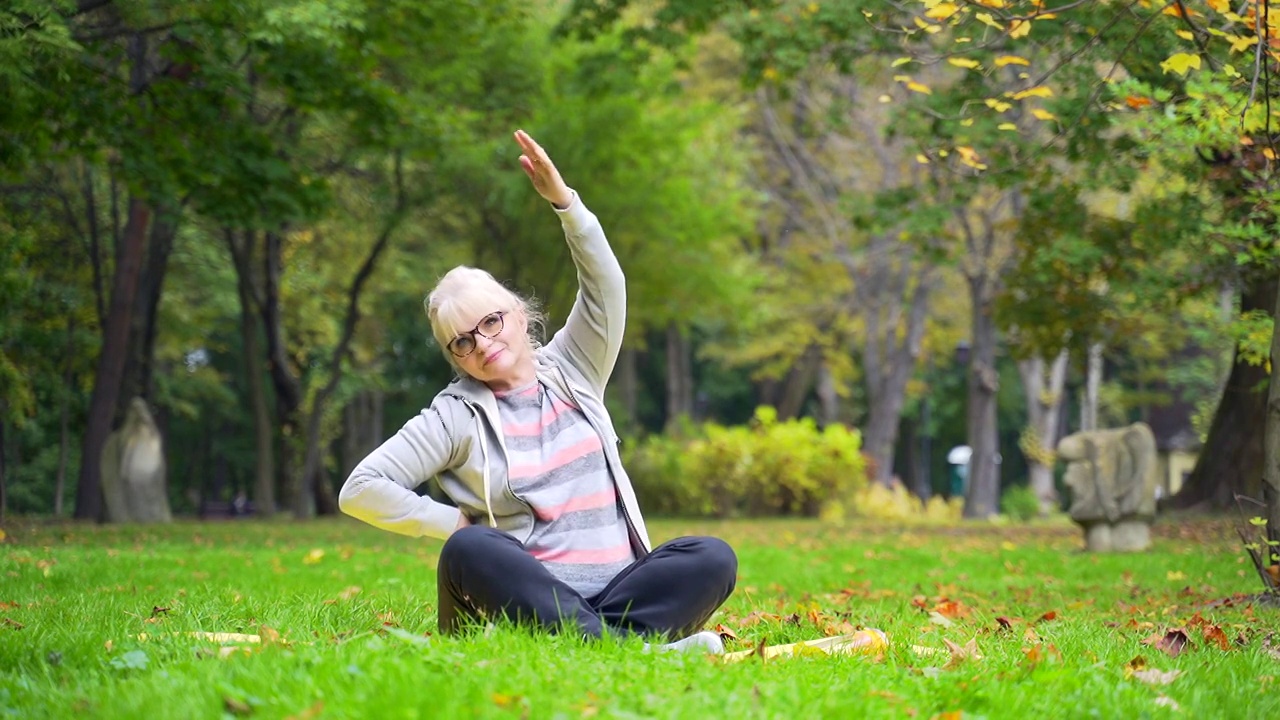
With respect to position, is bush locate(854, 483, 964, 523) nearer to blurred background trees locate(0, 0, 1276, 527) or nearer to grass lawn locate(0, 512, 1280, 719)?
blurred background trees locate(0, 0, 1276, 527)

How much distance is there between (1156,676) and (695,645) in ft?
4.57

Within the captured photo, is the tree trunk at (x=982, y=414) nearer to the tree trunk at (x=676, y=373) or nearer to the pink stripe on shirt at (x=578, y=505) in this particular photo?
the tree trunk at (x=676, y=373)

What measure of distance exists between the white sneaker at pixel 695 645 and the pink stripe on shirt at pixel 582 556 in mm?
361

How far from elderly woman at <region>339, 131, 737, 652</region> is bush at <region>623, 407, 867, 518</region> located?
1845 cm

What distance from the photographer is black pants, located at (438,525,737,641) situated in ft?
13.1

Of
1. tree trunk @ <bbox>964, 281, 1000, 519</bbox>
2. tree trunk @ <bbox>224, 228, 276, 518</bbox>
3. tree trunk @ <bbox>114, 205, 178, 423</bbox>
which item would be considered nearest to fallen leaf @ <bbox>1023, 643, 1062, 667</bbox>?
tree trunk @ <bbox>114, 205, 178, 423</bbox>

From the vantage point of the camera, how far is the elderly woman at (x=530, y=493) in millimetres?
4031

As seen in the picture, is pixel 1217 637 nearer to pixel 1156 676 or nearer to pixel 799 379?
pixel 1156 676

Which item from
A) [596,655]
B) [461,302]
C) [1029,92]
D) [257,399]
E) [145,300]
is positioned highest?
[145,300]

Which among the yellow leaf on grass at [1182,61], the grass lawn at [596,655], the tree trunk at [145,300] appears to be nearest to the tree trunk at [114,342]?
the tree trunk at [145,300]

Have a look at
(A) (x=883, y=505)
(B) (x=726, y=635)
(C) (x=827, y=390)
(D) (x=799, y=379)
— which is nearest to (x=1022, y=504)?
(C) (x=827, y=390)

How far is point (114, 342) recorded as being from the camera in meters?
16.9

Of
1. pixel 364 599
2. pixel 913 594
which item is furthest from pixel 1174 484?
pixel 364 599

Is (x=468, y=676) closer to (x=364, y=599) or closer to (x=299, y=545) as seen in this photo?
(x=364, y=599)
